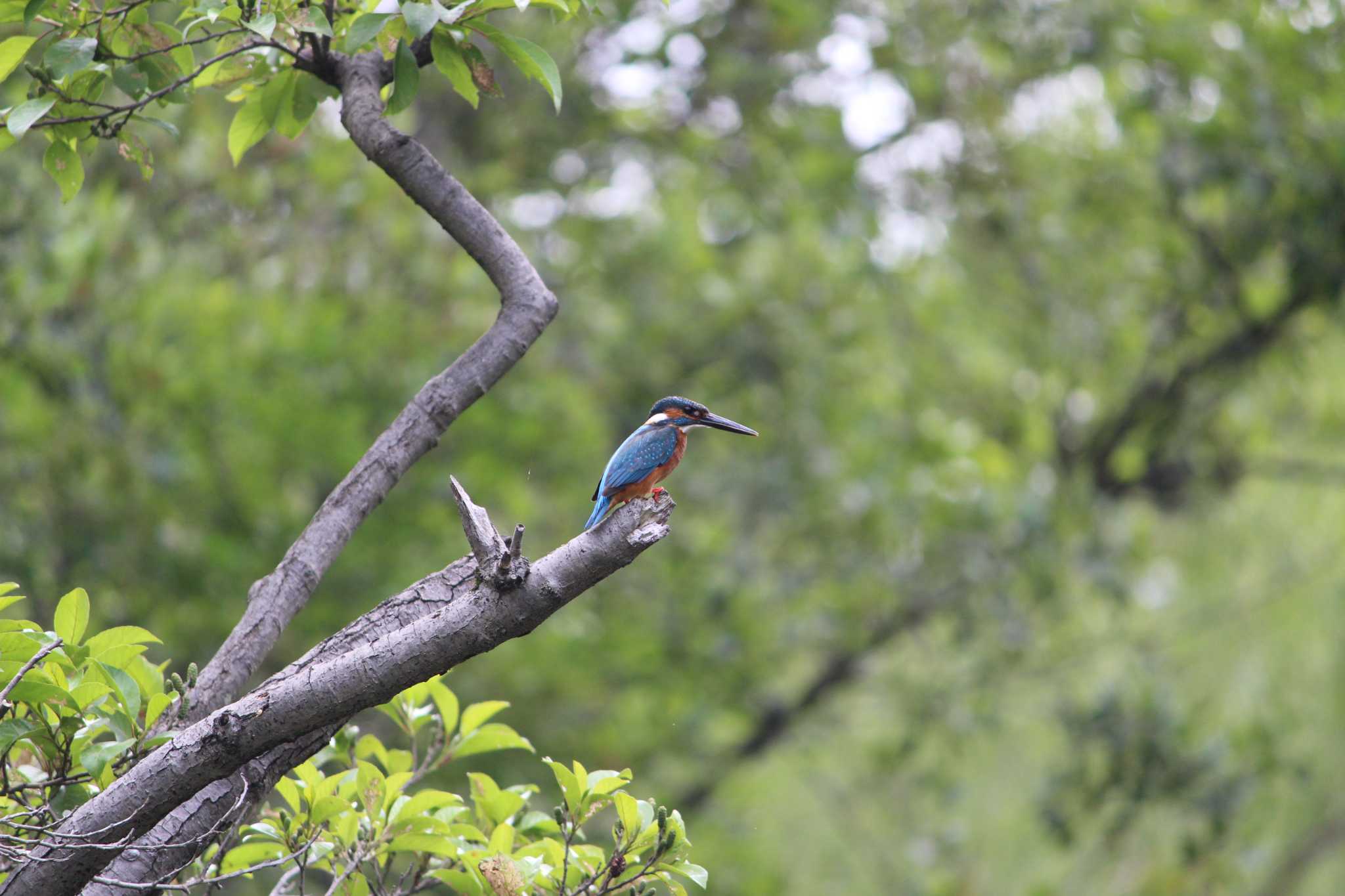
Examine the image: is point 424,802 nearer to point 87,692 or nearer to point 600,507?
point 87,692

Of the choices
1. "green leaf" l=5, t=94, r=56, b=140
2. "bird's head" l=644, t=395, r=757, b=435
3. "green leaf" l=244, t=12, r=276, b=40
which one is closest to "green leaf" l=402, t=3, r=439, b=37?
"green leaf" l=244, t=12, r=276, b=40

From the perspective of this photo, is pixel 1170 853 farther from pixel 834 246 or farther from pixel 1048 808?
pixel 834 246

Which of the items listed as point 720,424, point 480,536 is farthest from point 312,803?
point 720,424

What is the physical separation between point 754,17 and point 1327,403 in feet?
19.8

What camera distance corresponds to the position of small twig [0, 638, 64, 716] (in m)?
2.27

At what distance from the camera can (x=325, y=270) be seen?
9039 mm

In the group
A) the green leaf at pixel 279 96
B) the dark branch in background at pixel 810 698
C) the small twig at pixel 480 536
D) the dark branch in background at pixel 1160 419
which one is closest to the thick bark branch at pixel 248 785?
the small twig at pixel 480 536

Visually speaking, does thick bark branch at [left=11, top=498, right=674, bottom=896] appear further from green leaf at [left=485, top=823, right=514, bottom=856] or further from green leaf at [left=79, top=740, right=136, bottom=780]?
green leaf at [left=485, top=823, right=514, bottom=856]

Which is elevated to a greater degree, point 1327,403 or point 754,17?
point 754,17

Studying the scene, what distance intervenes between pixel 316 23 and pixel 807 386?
773 cm

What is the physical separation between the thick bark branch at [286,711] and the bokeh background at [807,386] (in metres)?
5.23

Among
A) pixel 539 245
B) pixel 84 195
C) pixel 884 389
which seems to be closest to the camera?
pixel 84 195

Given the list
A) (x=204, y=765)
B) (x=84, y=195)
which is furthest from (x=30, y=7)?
(x=84, y=195)

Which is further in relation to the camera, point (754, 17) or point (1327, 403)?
point (1327, 403)
